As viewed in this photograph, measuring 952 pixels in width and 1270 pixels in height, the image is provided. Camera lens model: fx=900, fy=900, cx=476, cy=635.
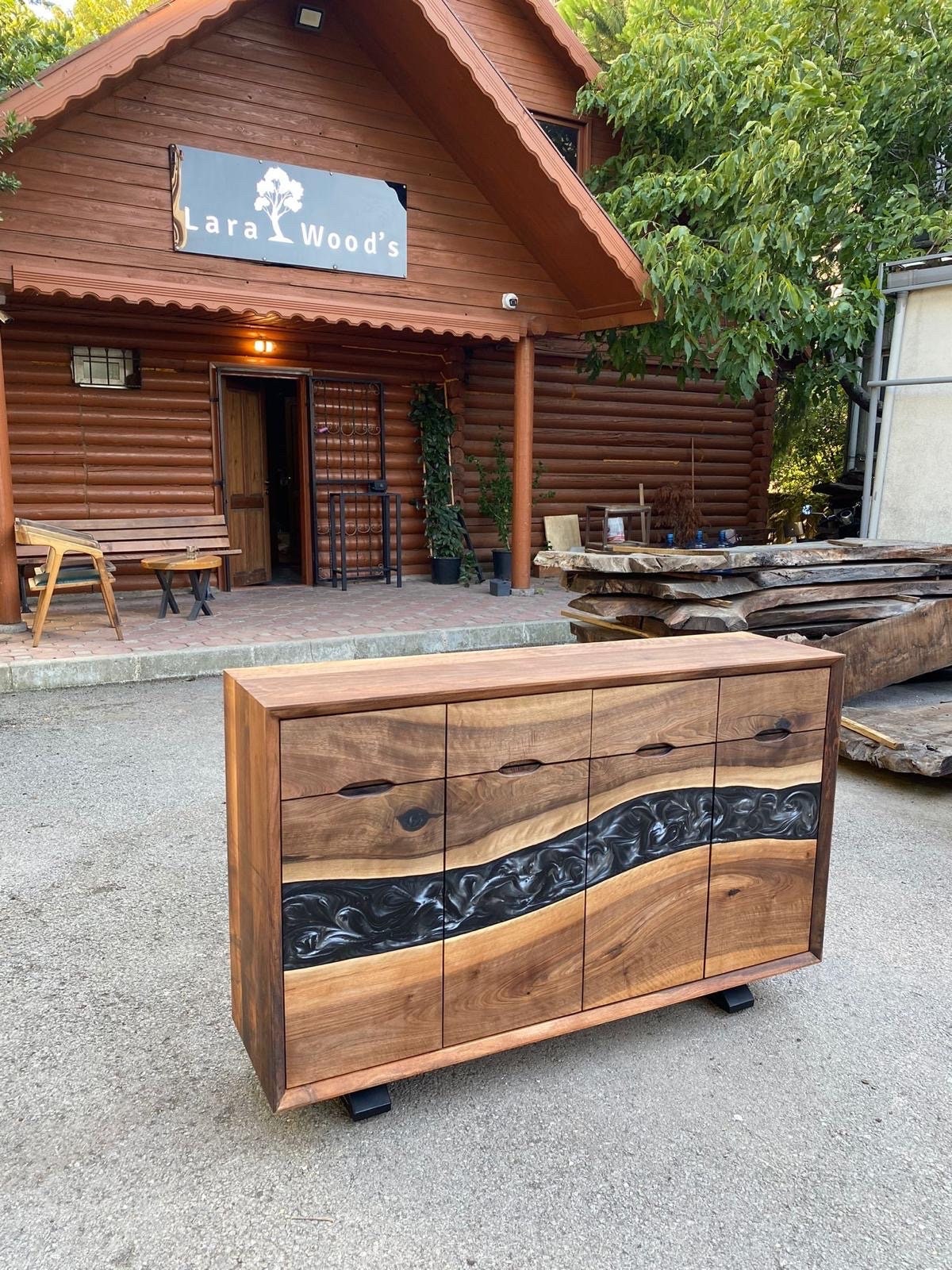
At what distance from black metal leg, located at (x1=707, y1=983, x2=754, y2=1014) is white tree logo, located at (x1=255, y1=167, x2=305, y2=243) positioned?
7.53m

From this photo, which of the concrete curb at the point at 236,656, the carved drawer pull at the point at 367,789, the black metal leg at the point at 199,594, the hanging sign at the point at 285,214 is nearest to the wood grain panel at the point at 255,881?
the carved drawer pull at the point at 367,789

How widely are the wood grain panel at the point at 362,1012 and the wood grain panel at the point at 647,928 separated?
17.3 inches

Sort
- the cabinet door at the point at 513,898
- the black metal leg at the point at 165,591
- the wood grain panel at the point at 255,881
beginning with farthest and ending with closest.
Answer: the black metal leg at the point at 165,591, the cabinet door at the point at 513,898, the wood grain panel at the point at 255,881

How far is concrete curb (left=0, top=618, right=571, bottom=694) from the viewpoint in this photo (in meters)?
6.10

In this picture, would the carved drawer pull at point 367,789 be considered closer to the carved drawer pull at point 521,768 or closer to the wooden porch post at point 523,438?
the carved drawer pull at point 521,768

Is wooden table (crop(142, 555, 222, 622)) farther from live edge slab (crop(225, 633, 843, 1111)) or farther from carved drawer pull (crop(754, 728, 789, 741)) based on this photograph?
carved drawer pull (crop(754, 728, 789, 741))

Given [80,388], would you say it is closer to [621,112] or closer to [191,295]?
[191,295]

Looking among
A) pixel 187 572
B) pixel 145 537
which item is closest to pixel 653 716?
pixel 187 572

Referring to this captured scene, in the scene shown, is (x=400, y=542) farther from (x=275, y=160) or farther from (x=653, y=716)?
(x=653, y=716)

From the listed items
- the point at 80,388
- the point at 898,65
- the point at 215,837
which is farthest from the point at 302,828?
the point at 898,65

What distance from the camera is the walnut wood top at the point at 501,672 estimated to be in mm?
1921

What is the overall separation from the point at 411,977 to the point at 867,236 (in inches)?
425

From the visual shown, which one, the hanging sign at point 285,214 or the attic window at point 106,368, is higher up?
the hanging sign at point 285,214

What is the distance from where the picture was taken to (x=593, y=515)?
13.0 meters
